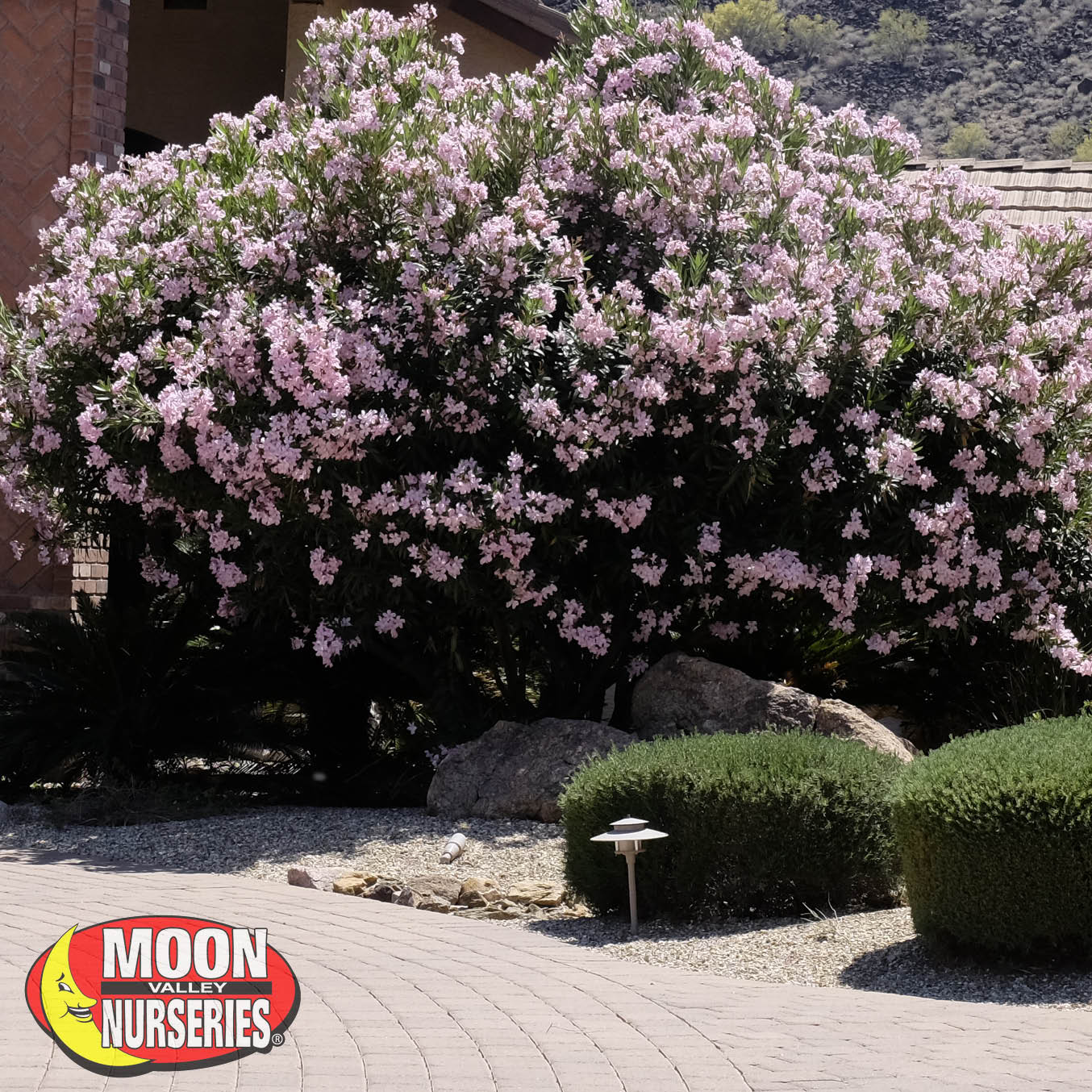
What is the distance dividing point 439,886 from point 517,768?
1682 millimetres

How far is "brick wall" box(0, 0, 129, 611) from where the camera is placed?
1205 cm

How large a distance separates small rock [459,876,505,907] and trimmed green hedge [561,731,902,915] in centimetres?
39

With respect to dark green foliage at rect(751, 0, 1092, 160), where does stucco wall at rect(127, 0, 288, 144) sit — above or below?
below

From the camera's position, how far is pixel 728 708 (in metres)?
9.30

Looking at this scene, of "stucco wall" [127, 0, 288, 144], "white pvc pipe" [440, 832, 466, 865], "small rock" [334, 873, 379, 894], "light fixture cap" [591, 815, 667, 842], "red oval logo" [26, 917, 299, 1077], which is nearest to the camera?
"red oval logo" [26, 917, 299, 1077]

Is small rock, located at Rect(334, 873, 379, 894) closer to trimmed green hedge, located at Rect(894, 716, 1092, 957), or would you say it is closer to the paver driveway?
the paver driveway

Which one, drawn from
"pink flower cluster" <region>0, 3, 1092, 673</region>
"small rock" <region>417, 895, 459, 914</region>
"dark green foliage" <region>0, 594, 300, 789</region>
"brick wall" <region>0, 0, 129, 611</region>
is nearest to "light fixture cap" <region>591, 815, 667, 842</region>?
"small rock" <region>417, 895, 459, 914</region>

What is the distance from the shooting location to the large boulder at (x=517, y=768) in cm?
905

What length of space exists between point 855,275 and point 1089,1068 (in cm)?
539

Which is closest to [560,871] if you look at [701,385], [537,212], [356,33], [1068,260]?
[701,385]

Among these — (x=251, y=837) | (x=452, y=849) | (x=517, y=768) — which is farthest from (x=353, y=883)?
(x=517, y=768)

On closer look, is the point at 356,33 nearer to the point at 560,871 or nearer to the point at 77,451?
the point at 77,451

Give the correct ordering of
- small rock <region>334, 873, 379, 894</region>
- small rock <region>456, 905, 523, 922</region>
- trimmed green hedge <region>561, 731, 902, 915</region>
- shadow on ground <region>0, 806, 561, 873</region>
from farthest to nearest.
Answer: shadow on ground <region>0, 806, 561, 873</region> < small rock <region>334, 873, 379, 894</region> < small rock <region>456, 905, 523, 922</region> < trimmed green hedge <region>561, 731, 902, 915</region>

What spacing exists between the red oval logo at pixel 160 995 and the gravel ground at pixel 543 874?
1.63m
